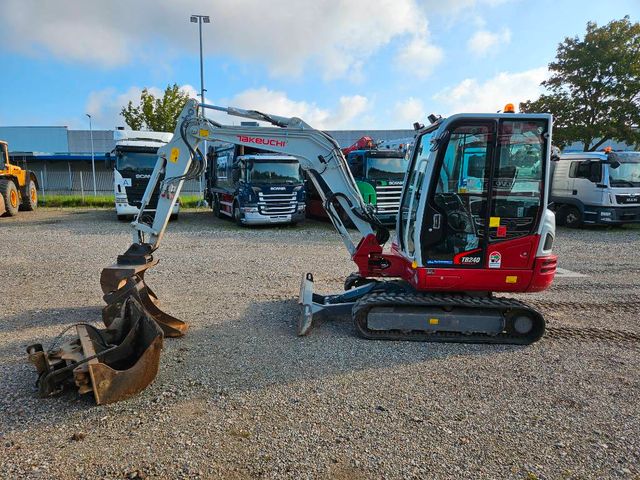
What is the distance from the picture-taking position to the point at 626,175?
14.9m

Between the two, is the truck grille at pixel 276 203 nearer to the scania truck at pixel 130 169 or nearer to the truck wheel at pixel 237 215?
the truck wheel at pixel 237 215

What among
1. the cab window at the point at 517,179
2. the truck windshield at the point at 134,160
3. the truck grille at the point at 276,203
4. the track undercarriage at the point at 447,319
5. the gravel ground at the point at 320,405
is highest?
the truck windshield at the point at 134,160

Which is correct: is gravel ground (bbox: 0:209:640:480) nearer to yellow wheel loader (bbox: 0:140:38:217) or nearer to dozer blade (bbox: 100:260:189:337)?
dozer blade (bbox: 100:260:189:337)

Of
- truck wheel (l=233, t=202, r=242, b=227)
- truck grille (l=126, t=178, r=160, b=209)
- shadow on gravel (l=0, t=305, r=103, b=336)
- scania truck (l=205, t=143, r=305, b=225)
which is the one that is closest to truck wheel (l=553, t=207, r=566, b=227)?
scania truck (l=205, t=143, r=305, b=225)

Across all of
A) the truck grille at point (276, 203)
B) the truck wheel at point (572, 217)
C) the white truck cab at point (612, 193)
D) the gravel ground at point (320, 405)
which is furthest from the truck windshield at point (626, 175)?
the truck grille at point (276, 203)

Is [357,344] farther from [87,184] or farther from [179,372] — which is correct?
[87,184]

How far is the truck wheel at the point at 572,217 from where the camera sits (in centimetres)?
1582

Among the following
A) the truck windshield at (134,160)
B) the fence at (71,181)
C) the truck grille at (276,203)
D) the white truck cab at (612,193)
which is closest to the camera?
the white truck cab at (612,193)

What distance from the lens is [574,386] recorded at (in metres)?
4.30

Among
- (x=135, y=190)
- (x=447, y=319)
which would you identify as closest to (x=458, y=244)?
(x=447, y=319)

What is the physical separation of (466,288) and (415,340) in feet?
2.87

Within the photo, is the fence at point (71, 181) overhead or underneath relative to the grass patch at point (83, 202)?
overhead

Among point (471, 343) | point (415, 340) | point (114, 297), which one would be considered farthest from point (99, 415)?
point (471, 343)

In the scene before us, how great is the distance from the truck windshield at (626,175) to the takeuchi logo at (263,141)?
44.5 feet
